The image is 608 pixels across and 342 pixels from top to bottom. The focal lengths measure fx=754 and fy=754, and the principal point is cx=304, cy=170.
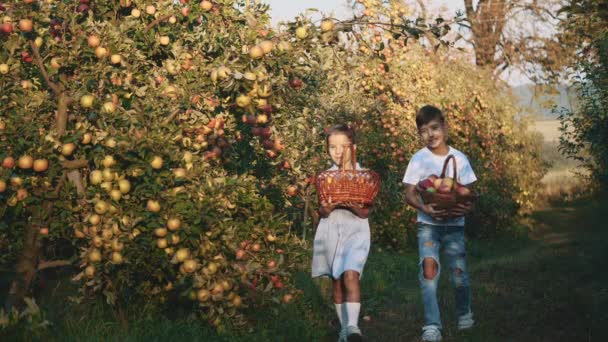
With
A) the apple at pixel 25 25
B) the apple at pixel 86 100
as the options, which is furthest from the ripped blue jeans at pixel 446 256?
the apple at pixel 25 25

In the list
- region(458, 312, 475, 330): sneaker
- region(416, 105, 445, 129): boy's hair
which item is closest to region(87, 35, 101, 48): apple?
region(416, 105, 445, 129): boy's hair

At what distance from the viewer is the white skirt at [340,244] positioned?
18.2 ft

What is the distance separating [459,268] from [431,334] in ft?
2.04

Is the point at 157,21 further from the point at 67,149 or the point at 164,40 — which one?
the point at 67,149

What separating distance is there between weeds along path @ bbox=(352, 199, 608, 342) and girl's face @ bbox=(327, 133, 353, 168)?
151 cm

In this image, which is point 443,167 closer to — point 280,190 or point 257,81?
point 257,81

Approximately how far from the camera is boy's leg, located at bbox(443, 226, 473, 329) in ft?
19.6

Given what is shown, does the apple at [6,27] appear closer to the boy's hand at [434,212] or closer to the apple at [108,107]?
the apple at [108,107]

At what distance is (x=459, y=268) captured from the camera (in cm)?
603

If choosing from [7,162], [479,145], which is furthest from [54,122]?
[479,145]

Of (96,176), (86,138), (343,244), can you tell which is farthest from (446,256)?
(86,138)

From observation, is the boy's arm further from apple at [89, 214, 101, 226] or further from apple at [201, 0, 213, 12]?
apple at [89, 214, 101, 226]

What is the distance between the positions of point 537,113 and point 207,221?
16.2 meters

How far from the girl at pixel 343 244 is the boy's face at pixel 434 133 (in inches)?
24.3
